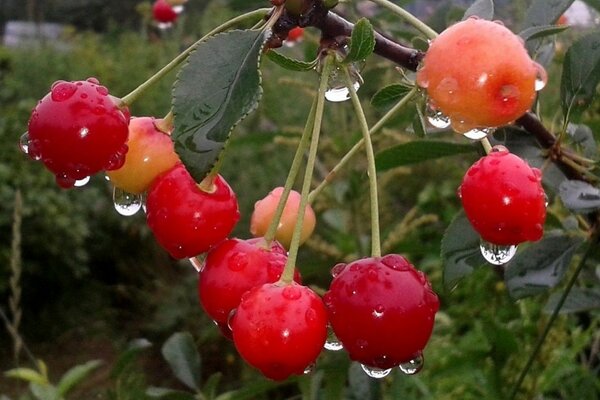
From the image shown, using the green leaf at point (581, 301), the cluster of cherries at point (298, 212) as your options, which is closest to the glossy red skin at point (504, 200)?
the cluster of cherries at point (298, 212)

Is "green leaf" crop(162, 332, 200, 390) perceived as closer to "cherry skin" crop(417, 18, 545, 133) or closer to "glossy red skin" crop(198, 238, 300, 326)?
"glossy red skin" crop(198, 238, 300, 326)

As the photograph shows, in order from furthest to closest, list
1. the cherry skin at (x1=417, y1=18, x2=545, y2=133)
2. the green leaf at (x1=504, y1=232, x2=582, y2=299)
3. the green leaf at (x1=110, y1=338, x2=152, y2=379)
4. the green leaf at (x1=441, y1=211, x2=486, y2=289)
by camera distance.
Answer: the green leaf at (x1=110, y1=338, x2=152, y2=379) < the green leaf at (x1=504, y1=232, x2=582, y2=299) < the green leaf at (x1=441, y1=211, x2=486, y2=289) < the cherry skin at (x1=417, y1=18, x2=545, y2=133)

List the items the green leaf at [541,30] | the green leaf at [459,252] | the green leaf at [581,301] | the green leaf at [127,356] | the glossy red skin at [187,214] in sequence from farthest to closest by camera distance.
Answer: the green leaf at [127,356] → the green leaf at [581,301] → the green leaf at [459,252] → the green leaf at [541,30] → the glossy red skin at [187,214]

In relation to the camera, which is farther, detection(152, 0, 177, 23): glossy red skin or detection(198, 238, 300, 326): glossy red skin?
detection(152, 0, 177, 23): glossy red skin

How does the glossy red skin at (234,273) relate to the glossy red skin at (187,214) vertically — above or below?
below

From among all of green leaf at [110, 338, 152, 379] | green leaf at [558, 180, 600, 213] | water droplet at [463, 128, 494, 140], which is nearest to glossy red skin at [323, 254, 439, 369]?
water droplet at [463, 128, 494, 140]

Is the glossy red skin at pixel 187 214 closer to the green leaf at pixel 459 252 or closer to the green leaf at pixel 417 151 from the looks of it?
the green leaf at pixel 459 252
